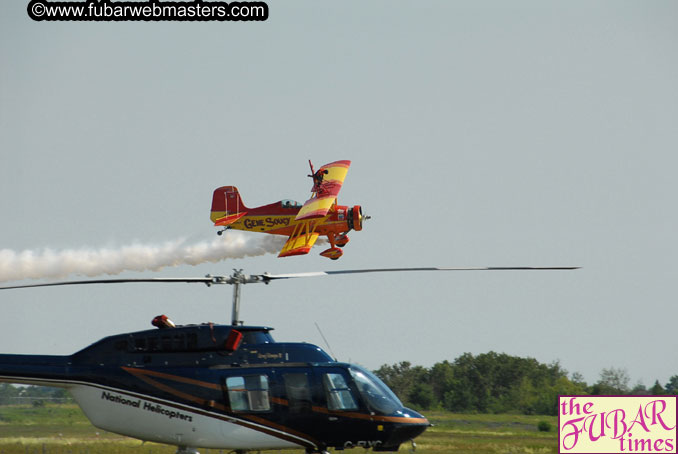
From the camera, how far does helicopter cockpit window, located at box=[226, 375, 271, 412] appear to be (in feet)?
69.8

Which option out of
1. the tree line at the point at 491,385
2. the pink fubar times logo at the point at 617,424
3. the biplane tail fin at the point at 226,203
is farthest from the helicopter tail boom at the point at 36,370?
the tree line at the point at 491,385

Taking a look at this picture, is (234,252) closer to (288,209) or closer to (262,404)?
(288,209)

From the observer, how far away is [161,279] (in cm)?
2089

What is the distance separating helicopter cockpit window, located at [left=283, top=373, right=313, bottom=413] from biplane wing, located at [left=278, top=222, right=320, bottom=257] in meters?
22.2

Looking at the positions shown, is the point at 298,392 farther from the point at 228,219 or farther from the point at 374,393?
the point at 228,219

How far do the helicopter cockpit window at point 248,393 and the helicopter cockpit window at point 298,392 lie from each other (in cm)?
49

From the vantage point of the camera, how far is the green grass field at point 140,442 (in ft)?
113

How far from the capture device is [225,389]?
21.3 m

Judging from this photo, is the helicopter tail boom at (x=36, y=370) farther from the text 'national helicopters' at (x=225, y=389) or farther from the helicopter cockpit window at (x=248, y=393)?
the helicopter cockpit window at (x=248, y=393)

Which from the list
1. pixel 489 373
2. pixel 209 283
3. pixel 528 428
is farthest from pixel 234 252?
pixel 209 283

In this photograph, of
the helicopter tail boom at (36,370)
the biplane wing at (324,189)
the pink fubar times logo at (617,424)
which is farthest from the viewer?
the biplane wing at (324,189)

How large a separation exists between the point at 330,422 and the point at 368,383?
1.22 metres

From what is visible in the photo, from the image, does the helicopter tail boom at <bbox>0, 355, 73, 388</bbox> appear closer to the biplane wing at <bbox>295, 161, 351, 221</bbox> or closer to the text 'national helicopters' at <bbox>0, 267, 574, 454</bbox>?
the text 'national helicopters' at <bbox>0, 267, 574, 454</bbox>

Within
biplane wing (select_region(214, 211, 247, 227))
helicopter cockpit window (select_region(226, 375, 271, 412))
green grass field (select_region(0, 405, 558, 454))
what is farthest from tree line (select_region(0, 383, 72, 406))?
helicopter cockpit window (select_region(226, 375, 271, 412))
